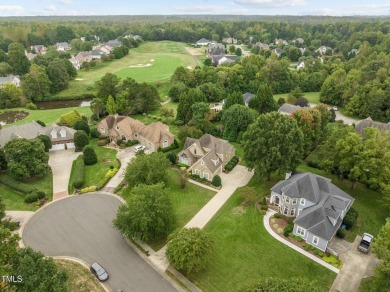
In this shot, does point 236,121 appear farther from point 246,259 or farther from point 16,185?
point 16,185

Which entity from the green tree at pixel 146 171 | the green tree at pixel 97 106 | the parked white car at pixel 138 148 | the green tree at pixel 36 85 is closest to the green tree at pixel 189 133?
the parked white car at pixel 138 148

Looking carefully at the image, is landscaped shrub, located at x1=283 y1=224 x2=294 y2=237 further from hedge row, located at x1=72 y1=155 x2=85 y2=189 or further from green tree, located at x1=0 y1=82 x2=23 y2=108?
green tree, located at x1=0 y1=82 x2=23 y2=108

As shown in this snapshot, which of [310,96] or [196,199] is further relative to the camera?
[310,96]

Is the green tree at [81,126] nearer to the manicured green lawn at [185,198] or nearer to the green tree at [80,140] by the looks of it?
the green tree at [80,140]

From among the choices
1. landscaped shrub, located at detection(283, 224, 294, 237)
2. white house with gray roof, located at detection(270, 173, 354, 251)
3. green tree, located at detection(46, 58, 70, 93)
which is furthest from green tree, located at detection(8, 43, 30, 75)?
landscaped shrub, located at detection(283, 224, 294, 237)

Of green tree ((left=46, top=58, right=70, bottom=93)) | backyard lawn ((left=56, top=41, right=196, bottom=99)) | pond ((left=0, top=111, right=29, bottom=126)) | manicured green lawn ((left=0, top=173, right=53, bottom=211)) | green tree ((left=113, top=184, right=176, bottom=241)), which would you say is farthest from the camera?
backyard lawn ((left=56, top=41, right=196, bottom=99))

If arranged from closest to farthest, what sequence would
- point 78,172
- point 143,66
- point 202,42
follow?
point 78,172, point 143,66, point 202,42

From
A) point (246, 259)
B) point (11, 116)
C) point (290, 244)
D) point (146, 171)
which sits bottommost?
point (11, 116)

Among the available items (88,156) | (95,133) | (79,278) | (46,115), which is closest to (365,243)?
(79,278)
